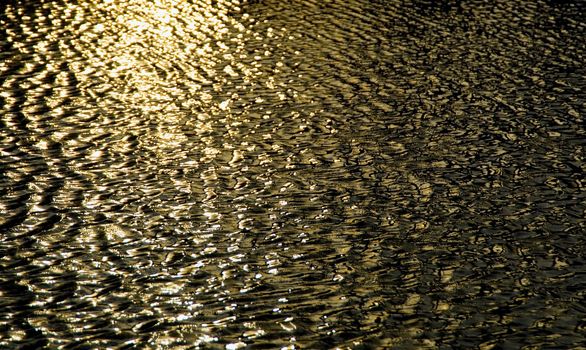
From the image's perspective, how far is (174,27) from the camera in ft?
203

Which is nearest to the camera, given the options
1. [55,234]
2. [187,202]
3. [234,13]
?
[55,234]

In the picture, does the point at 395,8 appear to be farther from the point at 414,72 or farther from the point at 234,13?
the point at 414,72

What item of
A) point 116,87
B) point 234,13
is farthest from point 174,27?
point 116,87

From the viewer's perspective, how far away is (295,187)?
34.0 meters

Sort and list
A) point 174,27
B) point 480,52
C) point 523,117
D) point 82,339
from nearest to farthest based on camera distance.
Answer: point 82,339, point 523,117, point 480,52, point 174,27

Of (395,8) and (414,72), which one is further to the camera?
(395,8)

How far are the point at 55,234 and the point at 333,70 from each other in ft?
80.2

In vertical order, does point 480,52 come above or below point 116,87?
above

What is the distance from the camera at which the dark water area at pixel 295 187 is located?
24.6 metres

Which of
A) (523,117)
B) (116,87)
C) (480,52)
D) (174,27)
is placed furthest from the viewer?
(174,27)

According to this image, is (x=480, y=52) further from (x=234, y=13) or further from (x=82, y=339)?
(x=82, y=339)

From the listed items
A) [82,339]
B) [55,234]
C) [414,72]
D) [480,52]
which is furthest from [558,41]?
[82,339]

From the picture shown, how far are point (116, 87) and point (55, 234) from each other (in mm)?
19099

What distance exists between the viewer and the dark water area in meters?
24.6
